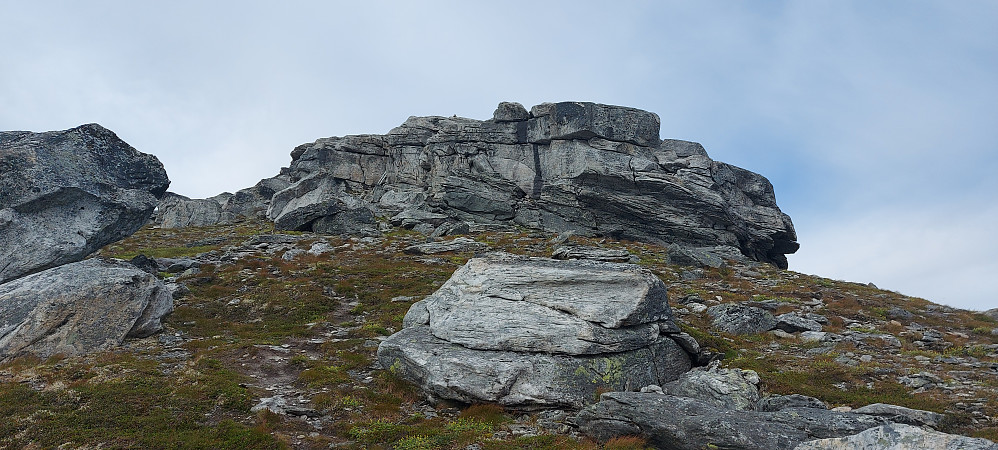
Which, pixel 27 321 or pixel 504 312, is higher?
pixel 504 312

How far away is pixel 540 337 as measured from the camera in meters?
18.5

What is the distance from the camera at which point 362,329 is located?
26781mm

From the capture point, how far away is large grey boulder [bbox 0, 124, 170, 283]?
80.5ft

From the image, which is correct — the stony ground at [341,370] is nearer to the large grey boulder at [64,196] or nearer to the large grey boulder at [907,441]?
the large grey boulder at [907,441]

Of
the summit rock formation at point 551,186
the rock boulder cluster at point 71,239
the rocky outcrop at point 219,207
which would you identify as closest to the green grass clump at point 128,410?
the rock boulder cluster at point 71,239

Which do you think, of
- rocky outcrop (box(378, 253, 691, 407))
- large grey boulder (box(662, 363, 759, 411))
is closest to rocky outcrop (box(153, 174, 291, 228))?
rocky outcrop (box(378, 253, 691, 407))

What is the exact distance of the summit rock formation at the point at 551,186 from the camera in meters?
64.9

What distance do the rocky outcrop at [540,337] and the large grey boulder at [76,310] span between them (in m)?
12.0

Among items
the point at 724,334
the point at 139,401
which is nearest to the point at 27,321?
the point at 139,401

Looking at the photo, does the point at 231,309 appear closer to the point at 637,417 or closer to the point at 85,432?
the point at 85,432

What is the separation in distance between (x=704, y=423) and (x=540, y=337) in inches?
259

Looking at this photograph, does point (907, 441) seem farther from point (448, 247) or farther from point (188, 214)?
point (188, 214)

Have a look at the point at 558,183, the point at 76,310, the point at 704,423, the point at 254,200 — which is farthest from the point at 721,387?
the point at 254,200

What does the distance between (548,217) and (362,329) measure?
46992 mm
